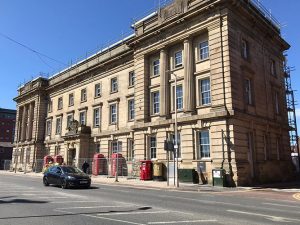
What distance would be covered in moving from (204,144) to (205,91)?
4423 mm

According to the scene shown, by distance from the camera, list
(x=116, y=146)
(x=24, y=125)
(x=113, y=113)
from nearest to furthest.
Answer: (x=116, y=146)
(x=113, y=113)
(x=24, y=125)

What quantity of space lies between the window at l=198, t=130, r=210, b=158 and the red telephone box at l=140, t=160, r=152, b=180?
16.6 feet

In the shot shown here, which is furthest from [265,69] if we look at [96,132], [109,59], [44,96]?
[44,96]

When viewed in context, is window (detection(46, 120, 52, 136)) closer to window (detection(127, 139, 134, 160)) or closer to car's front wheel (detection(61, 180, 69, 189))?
window (detection(127, 139, 134, 160))

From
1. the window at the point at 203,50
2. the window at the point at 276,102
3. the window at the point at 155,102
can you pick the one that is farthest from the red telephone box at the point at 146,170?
the window at the point at 276,102

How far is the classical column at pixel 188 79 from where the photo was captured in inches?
1079

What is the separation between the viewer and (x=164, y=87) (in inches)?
1187

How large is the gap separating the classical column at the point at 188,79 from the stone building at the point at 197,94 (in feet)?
0.28

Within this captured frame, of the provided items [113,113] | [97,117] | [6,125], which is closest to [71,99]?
[97,117]

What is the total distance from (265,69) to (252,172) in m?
10.7

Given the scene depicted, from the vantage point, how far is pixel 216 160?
79.9ft

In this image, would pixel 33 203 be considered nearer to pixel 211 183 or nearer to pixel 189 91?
pixel 211 183

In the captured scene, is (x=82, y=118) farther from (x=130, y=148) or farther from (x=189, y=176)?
(x=189, y=176)

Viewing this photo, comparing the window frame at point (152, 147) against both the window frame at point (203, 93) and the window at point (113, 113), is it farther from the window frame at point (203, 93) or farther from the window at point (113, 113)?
the window at point (113, 113)
